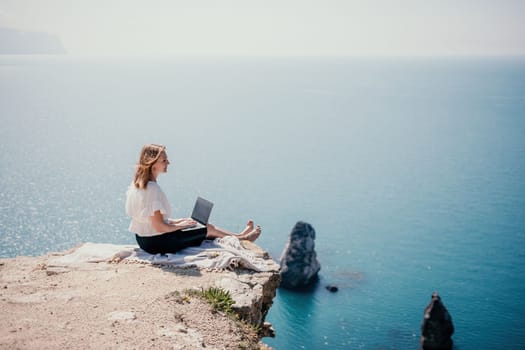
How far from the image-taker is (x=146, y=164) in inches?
444

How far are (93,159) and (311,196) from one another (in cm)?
5708

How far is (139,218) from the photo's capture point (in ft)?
37.8

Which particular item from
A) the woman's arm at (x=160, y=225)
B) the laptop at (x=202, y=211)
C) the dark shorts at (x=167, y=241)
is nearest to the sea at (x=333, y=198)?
the laptop at (x=202, y=211)

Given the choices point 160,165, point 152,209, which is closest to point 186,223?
point 152,209

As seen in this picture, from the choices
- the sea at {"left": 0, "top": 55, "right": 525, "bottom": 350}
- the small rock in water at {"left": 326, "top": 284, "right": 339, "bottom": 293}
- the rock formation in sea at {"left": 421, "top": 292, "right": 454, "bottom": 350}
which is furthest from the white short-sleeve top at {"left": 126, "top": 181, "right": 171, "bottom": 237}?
the small rock in water at {"left": 326, "top": 284, "right": 339, "bottom": 293}

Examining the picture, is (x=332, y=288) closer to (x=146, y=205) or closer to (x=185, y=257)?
(x=185, y=257)

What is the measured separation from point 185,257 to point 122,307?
2.50m

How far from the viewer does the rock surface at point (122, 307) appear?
8352 millimetres

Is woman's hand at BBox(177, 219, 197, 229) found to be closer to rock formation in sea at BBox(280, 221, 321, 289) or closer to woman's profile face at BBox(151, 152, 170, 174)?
woman's profile face at BBox(151, 152, 170, 174)

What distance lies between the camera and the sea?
209ft

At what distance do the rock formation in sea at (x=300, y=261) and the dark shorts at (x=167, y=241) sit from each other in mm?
57051

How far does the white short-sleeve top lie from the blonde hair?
133 mm

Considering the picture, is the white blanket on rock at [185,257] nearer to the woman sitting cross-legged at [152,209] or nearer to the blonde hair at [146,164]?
the woman sitting cross-legged at [152,209]

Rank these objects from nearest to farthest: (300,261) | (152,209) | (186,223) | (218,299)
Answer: (218,299)
(152,209)
(186,223)
(300,261)
